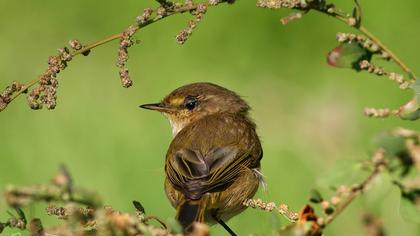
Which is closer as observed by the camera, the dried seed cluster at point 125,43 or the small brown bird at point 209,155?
the dried seed cluster at point 125,43

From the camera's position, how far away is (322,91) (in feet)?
25.0

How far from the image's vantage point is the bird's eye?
604cm

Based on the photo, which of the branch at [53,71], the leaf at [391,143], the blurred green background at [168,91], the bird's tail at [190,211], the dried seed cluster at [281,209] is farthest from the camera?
the blurred green background at [168,91]

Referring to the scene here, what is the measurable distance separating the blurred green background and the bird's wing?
0.60 metres

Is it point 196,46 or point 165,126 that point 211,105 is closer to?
point 165,126

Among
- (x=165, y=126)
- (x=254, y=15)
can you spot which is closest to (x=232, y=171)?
(x=165, y=126)

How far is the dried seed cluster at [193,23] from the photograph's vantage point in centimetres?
254

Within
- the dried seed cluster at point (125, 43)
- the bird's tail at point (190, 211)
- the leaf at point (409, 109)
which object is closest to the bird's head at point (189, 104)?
the bird's tail at point (190, 211)

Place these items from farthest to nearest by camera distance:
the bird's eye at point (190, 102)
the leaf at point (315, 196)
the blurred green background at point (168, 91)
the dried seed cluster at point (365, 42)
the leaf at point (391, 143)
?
the blurred green background at point (168, 91)
the bird's eye at point (190, 102)
the dried seed cluster at point (365, 42)
the leaf at point (315, 196)
the leaf at point (391, 143)

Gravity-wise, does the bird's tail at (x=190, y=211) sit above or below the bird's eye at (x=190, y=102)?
below

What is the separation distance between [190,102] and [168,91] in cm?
191

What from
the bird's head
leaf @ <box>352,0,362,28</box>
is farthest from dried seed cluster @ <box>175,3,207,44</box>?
the bird's head

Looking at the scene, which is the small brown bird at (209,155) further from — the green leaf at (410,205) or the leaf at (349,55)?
the green leaf at (410,205)

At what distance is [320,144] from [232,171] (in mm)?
959
